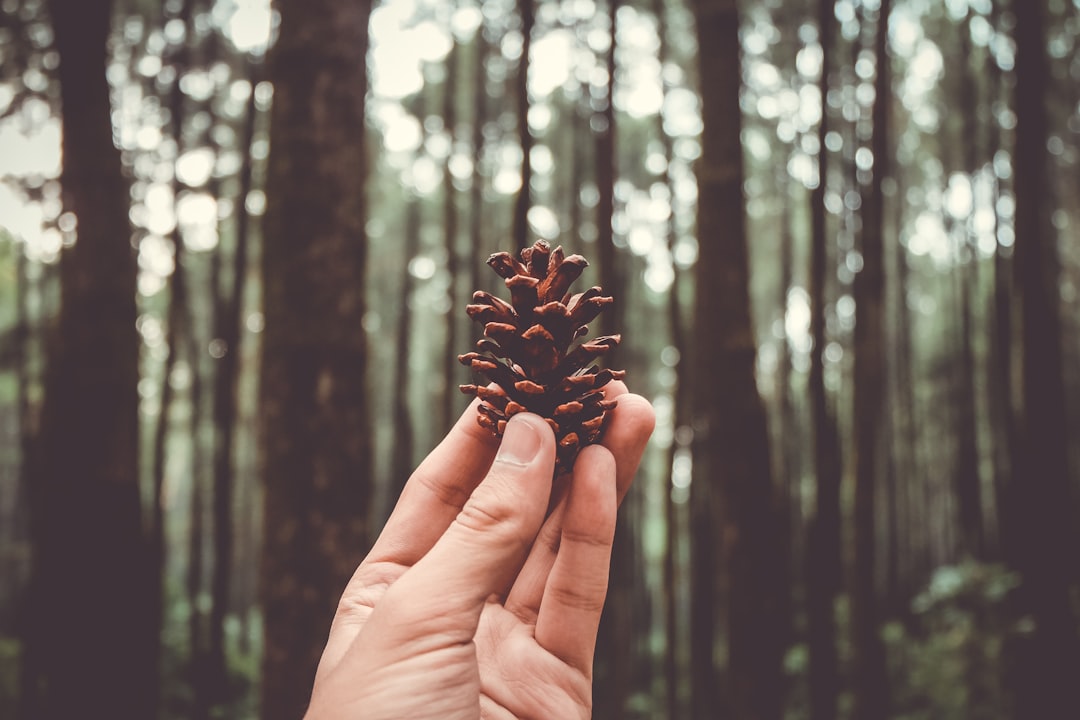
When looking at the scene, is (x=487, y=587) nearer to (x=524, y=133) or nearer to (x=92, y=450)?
(x=524, y=133)

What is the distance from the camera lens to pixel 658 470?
3819 centimetres

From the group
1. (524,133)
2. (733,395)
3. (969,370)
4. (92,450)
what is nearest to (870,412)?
(733,395)

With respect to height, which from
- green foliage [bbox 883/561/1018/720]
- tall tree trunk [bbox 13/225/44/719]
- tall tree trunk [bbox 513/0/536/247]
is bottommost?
green foliage [bbox 883/561/1018/720]

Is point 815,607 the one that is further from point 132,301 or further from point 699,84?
point 132,301

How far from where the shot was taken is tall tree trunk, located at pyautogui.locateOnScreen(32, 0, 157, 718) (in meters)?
4.48

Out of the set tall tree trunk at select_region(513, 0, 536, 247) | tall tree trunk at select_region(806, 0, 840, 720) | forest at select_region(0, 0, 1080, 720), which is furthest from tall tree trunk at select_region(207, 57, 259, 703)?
tall tree trunk at select_region(806, 0, 840, 720)

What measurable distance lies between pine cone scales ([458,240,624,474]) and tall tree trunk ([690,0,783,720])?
3299 millimetres

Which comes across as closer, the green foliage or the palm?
the palm

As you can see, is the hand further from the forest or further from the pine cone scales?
the forest

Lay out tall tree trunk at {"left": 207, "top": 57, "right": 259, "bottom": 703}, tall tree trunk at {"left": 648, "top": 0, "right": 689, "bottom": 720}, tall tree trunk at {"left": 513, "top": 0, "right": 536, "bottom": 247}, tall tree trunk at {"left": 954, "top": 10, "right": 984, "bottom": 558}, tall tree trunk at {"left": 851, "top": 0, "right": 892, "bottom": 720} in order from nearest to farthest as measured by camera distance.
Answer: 1. tall tree trunk at {"left": 513, "top": 0, "right": 536, "bottom": 247}
2. tall tree trunk at {"left": 851, "top": 0, "right": 892, "bottom": 720}
3. tall tree trunk at {"left": 207, "top": 57, "right": 259, "bottom": 703}
4. tall tree trunk at {"left": 648, "top": 0, "right": 689, "bottom": 720}
5. tall tree trunk at {"left": 954, "top": 10, "right": 984, "bottom": 558}

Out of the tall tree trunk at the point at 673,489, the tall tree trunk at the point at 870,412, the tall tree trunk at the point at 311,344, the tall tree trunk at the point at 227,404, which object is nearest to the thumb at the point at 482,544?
the tall tree trunk at the point at 311,344

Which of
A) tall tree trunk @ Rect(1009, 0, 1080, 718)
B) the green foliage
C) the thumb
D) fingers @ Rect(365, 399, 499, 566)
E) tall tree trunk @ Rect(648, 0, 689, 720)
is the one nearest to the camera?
the thumb

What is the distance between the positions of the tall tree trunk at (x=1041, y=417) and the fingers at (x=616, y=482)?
14.6 feet

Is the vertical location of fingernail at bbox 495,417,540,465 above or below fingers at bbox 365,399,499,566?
above
